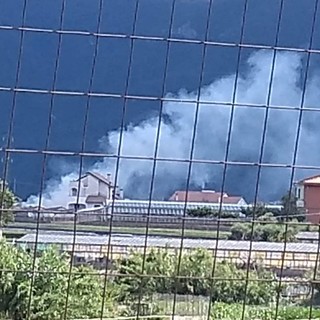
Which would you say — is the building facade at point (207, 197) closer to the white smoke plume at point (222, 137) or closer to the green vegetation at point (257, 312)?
the white smoke plume at point (222, 137)

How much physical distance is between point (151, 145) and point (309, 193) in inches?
24.9

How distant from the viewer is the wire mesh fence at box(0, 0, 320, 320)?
2184 mm

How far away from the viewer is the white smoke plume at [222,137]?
119 inches

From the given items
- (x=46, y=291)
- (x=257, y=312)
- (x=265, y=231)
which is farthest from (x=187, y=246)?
(x=257, y=312)

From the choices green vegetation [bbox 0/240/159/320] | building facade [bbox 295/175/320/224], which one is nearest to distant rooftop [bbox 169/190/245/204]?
building facade [bbox 295/175/320/224]

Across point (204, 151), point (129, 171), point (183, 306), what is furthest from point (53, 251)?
point (183, 306)

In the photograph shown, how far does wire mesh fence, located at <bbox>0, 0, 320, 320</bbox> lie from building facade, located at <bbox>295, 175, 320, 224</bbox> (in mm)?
11

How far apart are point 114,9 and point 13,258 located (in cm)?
173

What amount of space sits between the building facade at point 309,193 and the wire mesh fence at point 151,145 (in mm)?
11

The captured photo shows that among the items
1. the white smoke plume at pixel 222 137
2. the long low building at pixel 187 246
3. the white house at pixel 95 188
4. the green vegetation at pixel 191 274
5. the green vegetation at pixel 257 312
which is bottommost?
the green vegetation at pixel 257 312

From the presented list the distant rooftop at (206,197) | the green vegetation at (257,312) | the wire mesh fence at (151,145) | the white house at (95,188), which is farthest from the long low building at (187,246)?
the white house at (95,188)

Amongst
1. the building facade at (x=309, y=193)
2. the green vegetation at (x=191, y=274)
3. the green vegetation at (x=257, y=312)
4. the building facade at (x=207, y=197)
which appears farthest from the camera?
the green vegetation at (x=257, y=312)

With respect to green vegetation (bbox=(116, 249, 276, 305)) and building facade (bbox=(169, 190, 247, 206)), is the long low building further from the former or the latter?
building facade (bbox=(169, 190, 247, 206))

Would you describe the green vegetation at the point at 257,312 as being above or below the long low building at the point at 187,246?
below
